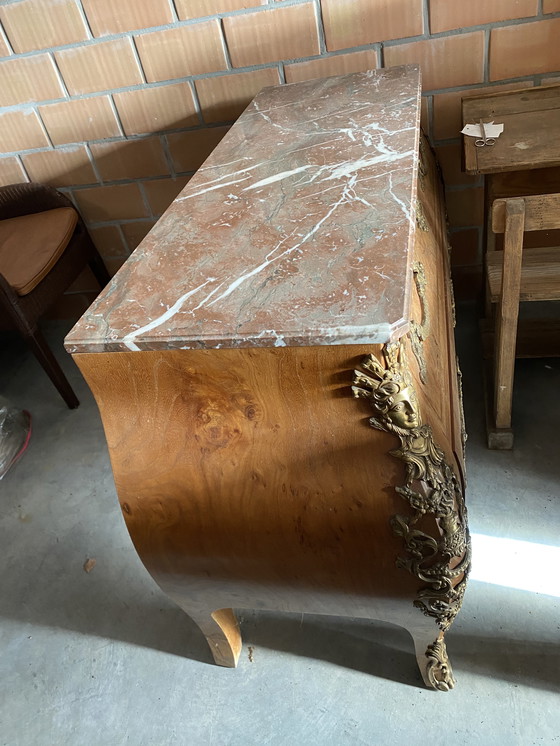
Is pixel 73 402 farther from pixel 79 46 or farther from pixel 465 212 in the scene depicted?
pixel 465 212

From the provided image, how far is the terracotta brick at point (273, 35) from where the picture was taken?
65.3 inches

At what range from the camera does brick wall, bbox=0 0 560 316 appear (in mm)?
1632

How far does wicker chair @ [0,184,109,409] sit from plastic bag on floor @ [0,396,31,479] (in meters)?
0.17

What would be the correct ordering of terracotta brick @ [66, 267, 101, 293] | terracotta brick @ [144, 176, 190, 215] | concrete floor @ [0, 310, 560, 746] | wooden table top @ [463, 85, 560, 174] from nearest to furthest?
concrete floor @ [0, 310, 560, 746], wooden table top @ [463, 85, 560, 174], terracotta brick @ [144, 176, 190, 215], terracotta brick @ [66, 267, 101, 293]

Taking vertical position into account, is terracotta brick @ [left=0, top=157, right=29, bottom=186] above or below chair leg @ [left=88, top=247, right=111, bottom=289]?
above

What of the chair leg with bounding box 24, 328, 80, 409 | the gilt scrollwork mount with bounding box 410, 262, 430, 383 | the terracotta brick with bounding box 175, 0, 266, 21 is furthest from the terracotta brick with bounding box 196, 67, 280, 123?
the gilt scrollwork mount with bounding box 410, 262, 430, 383

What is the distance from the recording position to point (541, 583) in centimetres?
130

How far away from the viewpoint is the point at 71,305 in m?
2.49

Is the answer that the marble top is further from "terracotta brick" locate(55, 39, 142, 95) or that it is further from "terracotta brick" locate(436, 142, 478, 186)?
"terracotta brick" locate(55, 39, 142, 95)

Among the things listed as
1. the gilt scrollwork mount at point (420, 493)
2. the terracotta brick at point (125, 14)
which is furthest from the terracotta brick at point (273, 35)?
the gilt scrollwork mount at point (420, 493)

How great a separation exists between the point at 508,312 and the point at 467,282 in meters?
0.78

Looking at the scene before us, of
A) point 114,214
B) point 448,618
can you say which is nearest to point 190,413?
point 448,618

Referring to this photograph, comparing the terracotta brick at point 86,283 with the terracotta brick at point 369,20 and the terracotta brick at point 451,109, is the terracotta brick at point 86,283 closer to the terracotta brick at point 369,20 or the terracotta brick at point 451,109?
the terracotta brick at point 369,20

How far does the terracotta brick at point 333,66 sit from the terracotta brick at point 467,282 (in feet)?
2.48
